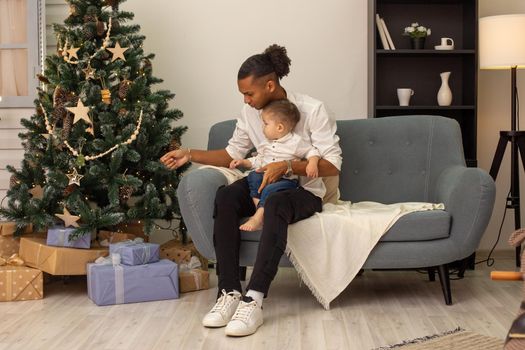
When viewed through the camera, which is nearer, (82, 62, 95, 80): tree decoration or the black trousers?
the black trousers

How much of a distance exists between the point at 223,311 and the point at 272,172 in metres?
0.61

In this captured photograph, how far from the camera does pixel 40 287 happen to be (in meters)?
3.83

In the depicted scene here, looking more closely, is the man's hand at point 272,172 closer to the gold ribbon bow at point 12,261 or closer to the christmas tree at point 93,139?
the christmas tree at point 93,139

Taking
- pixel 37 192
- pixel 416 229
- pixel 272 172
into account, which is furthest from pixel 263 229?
pixel 37 192

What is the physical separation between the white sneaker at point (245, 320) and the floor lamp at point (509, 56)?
1.91m

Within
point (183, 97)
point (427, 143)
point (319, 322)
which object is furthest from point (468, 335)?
point (183, 97)

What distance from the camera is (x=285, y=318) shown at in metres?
3.36

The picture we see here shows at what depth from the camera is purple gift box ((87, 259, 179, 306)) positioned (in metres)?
3.66

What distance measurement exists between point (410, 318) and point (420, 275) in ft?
3.63

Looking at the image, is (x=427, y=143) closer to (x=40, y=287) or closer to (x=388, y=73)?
(x=388, y=73)

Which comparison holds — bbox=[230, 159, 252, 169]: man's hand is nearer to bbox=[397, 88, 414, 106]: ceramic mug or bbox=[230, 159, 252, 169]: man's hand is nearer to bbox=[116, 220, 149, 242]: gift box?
bbox=[116, 220, 149, 242]: gift box

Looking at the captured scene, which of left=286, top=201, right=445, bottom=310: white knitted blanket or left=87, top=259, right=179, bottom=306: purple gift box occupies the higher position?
left=286, top=201, right=445, bottom=310: white knitted blanket

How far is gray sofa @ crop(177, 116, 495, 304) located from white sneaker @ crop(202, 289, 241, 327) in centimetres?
31

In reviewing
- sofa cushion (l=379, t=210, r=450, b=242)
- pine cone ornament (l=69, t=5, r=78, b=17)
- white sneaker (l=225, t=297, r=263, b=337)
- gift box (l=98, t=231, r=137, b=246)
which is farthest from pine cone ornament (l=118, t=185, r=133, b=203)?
sofa cushion (l=379, t=210, r=450, b=242)
